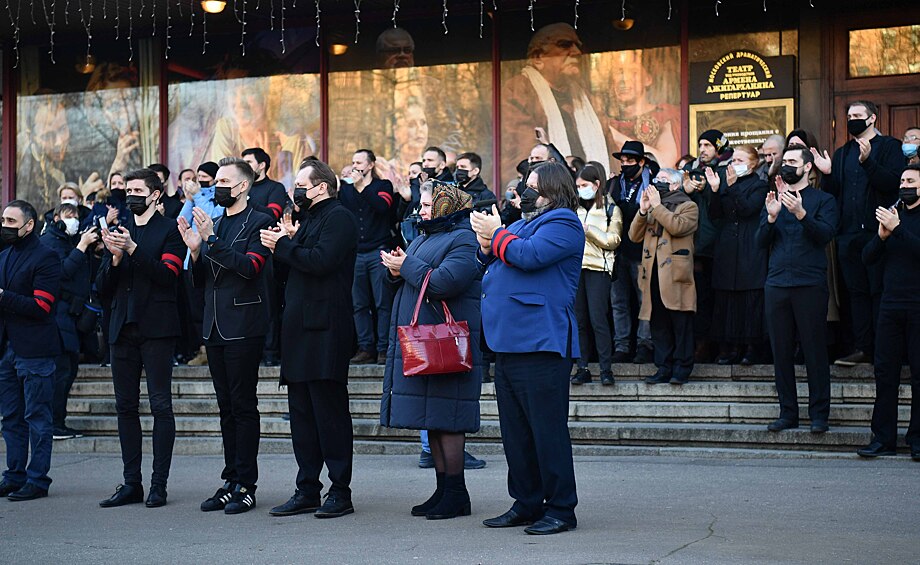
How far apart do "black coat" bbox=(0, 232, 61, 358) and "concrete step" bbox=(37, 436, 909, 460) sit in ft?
8.25

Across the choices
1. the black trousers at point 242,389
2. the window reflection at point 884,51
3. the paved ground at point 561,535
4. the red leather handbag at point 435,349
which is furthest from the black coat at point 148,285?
the window reflection at point 884,51

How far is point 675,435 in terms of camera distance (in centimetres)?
1065

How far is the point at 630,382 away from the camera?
11.6 m

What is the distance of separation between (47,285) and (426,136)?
741 centimetres

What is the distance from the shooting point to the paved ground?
21.6 ft

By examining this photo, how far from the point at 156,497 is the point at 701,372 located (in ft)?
17.9

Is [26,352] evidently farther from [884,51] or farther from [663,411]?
[884,51]

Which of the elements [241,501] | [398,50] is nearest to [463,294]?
[241,501]

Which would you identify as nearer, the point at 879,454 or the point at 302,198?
the point at 302,198

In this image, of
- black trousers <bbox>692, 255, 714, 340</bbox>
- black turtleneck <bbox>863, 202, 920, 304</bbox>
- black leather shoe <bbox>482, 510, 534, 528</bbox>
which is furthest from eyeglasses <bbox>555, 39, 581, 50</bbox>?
black leather shoe <bbox>482, 510, 534, 528</bbox>

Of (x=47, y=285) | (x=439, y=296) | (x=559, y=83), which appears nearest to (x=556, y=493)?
(x=439, y=296)

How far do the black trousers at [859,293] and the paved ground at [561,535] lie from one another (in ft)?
6.17

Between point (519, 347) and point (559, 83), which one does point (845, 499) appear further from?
point (559, 83)

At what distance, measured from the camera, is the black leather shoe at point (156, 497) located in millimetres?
8469
